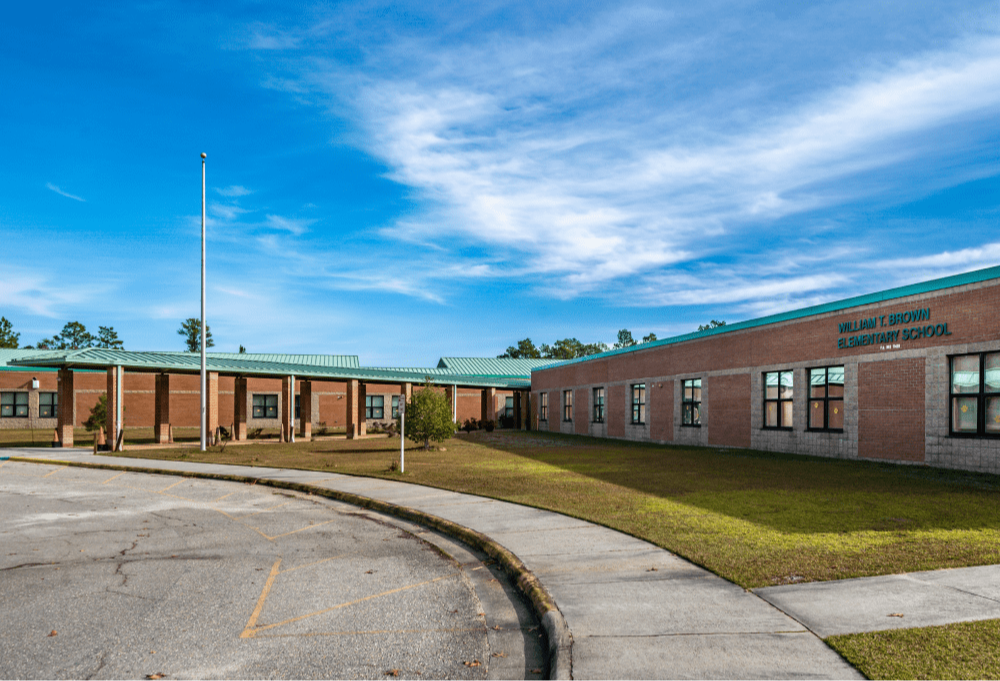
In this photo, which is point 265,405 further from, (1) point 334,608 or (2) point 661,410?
(1) point 334,608

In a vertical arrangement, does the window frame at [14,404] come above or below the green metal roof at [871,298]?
below

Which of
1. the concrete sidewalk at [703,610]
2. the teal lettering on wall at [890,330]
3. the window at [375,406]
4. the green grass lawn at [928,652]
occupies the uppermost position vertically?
the teal lettering on wall at [890,330]

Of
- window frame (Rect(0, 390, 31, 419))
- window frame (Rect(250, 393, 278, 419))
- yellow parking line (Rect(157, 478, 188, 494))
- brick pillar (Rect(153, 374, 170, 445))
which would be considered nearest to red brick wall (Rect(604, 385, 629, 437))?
brick pillar (Rect(153, 374, 170, 445))

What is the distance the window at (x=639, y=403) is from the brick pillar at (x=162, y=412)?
80.3ft

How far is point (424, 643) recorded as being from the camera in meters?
5.72

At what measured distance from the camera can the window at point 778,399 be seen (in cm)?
2581

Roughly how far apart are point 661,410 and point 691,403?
105 inches

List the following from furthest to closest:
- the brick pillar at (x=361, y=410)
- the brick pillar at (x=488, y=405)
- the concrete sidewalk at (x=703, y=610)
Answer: the brick pillar at (x=488, y=405), the brick pillar at (x=361, y=410), the concrete sidewalk at (x=703, y=610)

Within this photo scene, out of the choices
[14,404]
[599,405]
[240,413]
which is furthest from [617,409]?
[14,404]

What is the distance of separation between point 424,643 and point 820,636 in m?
3.19

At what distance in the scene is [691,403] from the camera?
32531mm

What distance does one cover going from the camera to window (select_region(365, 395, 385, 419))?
Answer: 59.7 meters

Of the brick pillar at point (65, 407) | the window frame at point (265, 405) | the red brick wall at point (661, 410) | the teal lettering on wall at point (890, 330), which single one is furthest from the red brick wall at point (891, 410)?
the window frame at point (265, 405)

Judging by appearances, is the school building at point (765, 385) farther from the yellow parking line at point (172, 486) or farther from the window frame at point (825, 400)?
the yellow parking line at point (172, 486)
